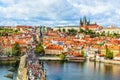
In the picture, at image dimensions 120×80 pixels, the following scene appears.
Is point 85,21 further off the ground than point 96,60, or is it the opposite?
point 85,21

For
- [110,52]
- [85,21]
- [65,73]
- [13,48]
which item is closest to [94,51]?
[110,52]

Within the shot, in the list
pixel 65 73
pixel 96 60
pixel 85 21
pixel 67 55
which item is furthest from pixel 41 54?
pixel 85 21

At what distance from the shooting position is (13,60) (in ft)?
107

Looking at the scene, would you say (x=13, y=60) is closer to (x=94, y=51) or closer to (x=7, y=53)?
(x=7, y=53)

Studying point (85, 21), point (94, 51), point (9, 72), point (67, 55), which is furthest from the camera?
point (85, 21)

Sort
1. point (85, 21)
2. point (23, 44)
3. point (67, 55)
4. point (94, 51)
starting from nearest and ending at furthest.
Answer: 1. point (67, 55)
2. point (94, 51)
3. point (23, 44)
4. point (85, 21)

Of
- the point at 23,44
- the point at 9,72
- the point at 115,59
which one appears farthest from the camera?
the point at 23,44

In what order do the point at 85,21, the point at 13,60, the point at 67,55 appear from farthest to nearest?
1. the point at 85,21
2. the point at 67,55
3. the point at 13,60

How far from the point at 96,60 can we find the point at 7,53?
9.08m

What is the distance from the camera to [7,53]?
3531 centimetres

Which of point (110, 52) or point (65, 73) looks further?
point (110, 52)

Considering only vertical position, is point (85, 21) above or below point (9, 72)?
above

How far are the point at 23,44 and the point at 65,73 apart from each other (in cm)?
2380

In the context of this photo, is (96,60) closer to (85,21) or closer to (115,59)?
(115,59)
